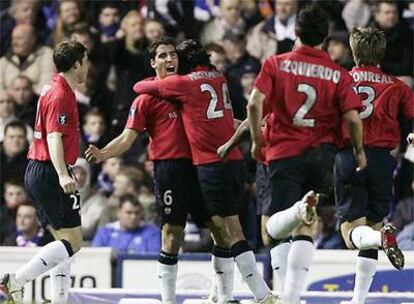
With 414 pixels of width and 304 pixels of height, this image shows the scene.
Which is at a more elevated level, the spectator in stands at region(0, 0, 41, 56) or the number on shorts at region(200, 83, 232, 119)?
the number on shorts at region(200, 83, 232, 119)

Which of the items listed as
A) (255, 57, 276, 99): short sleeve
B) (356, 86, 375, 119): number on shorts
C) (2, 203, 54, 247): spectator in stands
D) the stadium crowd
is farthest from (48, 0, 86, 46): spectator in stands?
(255, 57, 276, 99): short sleeve

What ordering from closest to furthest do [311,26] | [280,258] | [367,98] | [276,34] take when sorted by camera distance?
[311,26], [280,258], [367,98], [276,34]

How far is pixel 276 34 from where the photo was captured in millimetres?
19156

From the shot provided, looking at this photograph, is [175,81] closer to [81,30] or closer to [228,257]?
[228,257]

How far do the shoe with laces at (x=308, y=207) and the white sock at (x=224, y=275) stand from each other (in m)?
1.64

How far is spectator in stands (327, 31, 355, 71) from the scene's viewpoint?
1833 centimetres

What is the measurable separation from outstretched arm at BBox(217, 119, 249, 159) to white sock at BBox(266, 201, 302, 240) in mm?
760

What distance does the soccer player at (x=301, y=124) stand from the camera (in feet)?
40.2

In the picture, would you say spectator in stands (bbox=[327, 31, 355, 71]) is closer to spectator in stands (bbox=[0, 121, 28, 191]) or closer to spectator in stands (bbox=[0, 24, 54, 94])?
spectator in stands (bbox=[0, 24, 54, 94])

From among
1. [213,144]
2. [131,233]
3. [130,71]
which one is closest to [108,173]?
[131,233]

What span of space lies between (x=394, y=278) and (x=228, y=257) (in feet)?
11.8

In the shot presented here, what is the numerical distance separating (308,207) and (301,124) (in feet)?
2.32

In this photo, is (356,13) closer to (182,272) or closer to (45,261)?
(182,272)

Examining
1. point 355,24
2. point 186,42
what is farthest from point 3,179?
point 186,42
